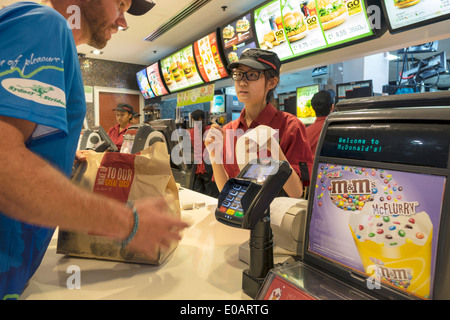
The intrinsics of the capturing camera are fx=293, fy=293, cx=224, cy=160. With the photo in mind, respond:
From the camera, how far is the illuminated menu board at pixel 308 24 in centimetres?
272

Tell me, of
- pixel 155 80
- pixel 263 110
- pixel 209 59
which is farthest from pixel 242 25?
pixel 155 80

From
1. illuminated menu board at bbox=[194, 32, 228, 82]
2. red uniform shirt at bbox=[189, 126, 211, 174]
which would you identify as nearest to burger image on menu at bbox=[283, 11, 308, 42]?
illuminated menu board at bbox=[194, 32, 228, 82]

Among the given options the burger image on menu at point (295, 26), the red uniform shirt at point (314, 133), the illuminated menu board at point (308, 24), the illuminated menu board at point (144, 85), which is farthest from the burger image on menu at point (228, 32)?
the illuminated menu board at point (144, 85)

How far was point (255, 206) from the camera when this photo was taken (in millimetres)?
646

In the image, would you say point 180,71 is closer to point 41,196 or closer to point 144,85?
point 144,85

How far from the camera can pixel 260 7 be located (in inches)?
142

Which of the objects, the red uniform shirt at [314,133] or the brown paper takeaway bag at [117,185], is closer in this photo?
the brown paper takeaway bag at [117,185]

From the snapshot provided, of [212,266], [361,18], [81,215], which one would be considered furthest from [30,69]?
[361,18]

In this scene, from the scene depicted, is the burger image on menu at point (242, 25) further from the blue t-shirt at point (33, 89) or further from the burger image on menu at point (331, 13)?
the blue t-shirt at point (33, 89)

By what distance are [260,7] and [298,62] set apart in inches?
32.7

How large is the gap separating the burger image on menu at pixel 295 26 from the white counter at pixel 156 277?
9.33ft

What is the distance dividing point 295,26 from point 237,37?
1105 millimetres
